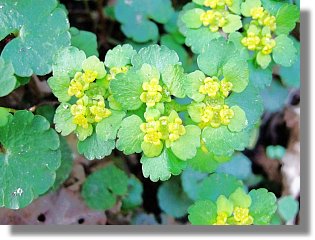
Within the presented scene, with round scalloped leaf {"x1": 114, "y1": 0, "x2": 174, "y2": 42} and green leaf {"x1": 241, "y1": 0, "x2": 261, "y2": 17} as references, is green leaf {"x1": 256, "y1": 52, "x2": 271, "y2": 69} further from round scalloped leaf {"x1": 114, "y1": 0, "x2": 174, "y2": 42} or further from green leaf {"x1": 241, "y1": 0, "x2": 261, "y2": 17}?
round scalloped leaf {"x1": 114, "y1": 0, "x2": 174, "y2": 42}

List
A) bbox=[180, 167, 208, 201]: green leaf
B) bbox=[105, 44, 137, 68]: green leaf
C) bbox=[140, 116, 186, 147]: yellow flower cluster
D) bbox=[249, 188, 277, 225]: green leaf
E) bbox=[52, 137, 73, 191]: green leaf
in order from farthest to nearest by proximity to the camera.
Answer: bbox=[180, 167, 208, 201]: green leaf, bbox=[52, 137, 73, 191]: green leaf, bbox=[249, 188, 277, 225]: green leaf, bbox=[105, 44, 137, 68]: green leaf, bbox=[140, 116, 186, 147]: yellow flower cluster

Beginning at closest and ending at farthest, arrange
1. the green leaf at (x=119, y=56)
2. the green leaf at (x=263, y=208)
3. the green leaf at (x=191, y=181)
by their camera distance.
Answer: the green leaf at (x=119, y=56) < the green leaf at (x=263, y=208) < the green leaf at (x=191, y=181)

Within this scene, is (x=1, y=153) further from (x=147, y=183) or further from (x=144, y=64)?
(x=147, y=183)

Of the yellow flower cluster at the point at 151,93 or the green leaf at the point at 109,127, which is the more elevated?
the yellow flower cluster at the point at 151,93

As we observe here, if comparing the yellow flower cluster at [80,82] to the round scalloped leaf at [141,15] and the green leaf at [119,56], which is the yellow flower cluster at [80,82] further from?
the round scalloped leaf at [141,15]

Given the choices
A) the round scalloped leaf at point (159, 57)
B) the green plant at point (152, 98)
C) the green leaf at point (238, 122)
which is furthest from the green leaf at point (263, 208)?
the round scalloped leaf at point (159, 57)

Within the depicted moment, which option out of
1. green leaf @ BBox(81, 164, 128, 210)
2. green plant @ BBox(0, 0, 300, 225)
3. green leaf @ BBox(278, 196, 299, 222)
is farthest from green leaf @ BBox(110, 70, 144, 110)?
green leaf @ BBox(278, 196, 299, 222)

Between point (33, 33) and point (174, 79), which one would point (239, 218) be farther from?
point (33, 33)
